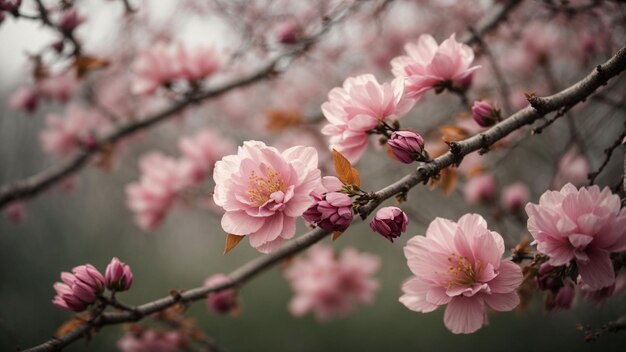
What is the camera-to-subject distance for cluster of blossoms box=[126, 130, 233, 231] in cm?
202

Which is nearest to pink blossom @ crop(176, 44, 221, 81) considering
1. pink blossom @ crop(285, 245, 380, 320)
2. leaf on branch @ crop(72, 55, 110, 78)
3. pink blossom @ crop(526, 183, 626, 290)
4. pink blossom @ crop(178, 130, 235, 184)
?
leaf on branch @ crop(72, 55, 110, 78)

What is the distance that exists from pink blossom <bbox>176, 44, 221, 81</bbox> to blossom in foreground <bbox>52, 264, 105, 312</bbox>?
3.10ft

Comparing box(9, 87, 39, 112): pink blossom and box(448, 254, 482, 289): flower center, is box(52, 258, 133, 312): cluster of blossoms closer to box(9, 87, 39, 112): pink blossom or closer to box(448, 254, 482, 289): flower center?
box(448, 254, 482, 289): flower center

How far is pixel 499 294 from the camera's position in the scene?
84 cm

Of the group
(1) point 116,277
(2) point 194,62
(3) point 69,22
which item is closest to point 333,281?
(2) point 194,62

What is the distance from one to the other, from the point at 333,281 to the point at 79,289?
1.39 m

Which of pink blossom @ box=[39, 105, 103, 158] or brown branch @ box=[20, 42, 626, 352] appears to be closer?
brown branch @ box=[20, 42, 626, 352]

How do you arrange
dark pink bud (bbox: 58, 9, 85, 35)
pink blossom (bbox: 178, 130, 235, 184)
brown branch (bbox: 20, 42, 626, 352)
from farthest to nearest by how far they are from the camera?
pink blossom (bbox: 178, 130, 235, 184) → dark pink bud (bbox: 58, 9, 85, 35) → brown branch (bbox: 20, 42, 626, 352)

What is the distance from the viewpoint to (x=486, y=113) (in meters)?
0.98

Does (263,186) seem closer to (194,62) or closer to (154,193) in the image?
(194,62)

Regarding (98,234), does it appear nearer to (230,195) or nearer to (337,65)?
(337,65)

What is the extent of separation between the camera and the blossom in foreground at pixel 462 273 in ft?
2.69

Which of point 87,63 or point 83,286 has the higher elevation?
point 87,63

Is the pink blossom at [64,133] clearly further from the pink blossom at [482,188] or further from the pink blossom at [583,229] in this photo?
the pink blossom at [583,229]
